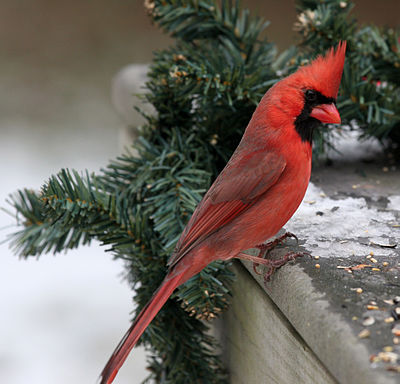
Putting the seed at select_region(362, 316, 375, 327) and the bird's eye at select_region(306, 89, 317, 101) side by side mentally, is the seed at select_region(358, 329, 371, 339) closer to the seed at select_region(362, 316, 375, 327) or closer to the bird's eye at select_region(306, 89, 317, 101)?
the seed at select_region(362, 316, 375, 327)

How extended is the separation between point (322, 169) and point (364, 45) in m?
0.28

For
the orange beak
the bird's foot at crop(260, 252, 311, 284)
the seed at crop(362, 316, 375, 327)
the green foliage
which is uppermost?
the green foliage

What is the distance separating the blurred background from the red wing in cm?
35

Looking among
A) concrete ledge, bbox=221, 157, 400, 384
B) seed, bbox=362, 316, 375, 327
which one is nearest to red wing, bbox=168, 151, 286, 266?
concrete ledge, bbox=221, 157, 400, 384

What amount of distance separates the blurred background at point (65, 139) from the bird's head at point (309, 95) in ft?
1.46

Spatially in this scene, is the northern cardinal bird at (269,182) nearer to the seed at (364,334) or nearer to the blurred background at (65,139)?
the seed at (364,334)

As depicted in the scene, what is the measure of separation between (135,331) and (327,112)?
42cm

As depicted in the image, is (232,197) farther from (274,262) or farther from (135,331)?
(135,331)

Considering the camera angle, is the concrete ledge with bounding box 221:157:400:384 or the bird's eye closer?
the concrete ledge with bounding box 221:157:400:384

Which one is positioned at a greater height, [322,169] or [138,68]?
[138,68]

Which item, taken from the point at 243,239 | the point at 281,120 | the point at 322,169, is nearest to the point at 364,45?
the point at 322,169

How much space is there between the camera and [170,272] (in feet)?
2.85

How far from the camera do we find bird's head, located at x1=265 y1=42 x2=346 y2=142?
874mm

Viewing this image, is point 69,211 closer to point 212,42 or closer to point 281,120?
point 281,120
